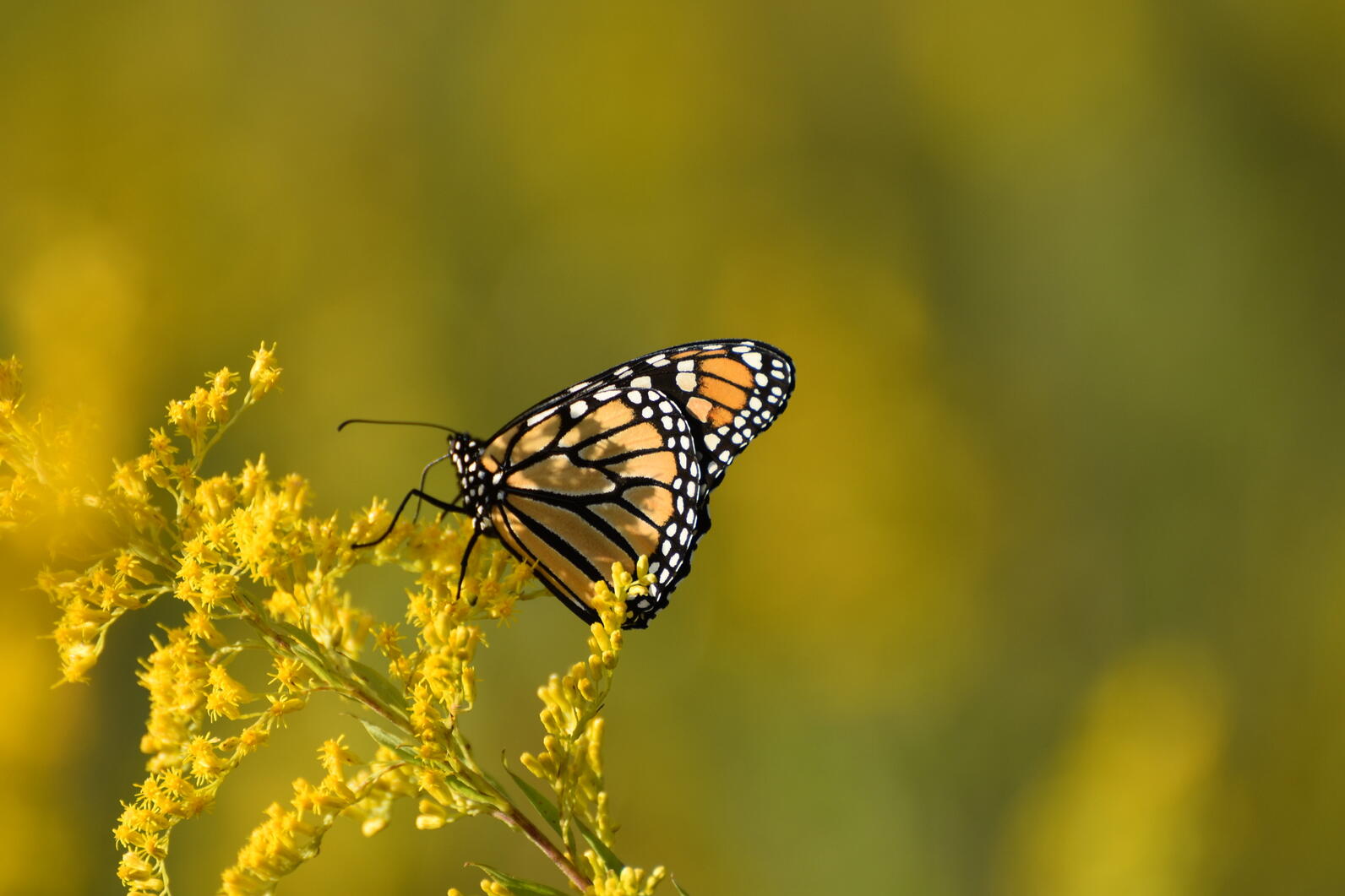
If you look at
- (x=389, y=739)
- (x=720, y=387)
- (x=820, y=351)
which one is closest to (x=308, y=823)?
(x=389, y=739)

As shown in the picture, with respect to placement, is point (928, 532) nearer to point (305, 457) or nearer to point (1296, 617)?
point (1296, 617)

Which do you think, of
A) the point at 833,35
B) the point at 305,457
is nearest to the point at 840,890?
the point at 305,457

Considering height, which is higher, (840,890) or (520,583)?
(520,583)

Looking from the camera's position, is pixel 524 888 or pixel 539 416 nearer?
pixel 524 888

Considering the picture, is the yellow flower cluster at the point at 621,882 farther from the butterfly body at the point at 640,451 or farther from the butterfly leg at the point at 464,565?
the butterfly body at the point at 640,451

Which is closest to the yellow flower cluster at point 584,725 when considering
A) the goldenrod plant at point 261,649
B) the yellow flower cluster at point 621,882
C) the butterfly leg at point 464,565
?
the goldenrod plant at point 261,649

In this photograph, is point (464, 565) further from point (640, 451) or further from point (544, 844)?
point (640, 451)

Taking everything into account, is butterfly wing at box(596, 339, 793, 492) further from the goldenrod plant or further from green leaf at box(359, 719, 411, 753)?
green leaf at box(359, 719, 411, 753)

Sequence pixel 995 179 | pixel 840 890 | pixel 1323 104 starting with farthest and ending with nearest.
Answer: pixel 995 179, pixel 1323 104, pixel 840 890
